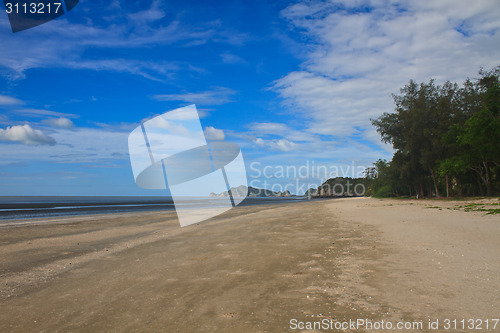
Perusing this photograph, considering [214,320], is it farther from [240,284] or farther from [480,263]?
[480,263]

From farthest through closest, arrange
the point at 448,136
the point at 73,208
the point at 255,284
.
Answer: the point at 73,208 → the point at 448,136 → the point at 255,284

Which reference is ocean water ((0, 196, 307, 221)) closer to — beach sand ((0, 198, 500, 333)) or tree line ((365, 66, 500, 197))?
beach sand ((0, 198, 500, 333))

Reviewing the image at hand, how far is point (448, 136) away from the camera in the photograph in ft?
112

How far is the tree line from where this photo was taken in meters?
29.1

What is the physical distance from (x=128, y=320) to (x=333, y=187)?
19186 cm

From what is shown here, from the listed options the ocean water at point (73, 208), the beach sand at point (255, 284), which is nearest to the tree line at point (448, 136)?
the beach sand at point (255, 284)

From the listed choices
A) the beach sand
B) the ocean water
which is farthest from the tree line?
the ocean water

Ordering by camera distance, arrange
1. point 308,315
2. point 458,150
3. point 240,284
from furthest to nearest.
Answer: point 458,150, point 240,284, point 308,315

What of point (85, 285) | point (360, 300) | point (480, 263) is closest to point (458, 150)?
point (480, 263)

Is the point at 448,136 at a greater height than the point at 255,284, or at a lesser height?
greater

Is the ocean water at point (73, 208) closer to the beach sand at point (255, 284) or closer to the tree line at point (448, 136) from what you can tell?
the beach sand at point (255, 284)

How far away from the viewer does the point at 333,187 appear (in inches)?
7352

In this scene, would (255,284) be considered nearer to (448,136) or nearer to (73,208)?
(448,136)

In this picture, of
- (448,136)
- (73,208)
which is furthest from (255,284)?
(73,208)
